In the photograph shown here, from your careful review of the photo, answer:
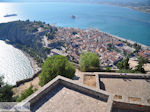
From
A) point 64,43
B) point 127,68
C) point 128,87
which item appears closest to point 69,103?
point 128,87

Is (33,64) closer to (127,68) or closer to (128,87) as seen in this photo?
(127,68)

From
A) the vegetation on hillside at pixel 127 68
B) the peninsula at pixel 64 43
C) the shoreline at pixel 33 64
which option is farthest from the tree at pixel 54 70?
the peninsula at pixel 64 43

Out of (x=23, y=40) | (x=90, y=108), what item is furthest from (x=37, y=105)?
(x=23, y=40)

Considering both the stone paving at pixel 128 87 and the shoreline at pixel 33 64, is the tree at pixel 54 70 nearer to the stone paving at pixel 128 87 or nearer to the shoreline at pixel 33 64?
the stone paving at pixel 128 87

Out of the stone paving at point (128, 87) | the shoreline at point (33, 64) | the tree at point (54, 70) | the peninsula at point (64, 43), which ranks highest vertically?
the tree at point (54, 70)

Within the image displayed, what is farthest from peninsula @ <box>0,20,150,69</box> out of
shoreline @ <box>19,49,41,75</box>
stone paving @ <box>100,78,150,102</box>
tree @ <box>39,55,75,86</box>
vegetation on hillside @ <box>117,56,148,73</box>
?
tree @ <box>39,55,75,86</box>

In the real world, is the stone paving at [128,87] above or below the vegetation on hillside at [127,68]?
above

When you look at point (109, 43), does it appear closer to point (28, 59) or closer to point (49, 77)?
point (28, 59)

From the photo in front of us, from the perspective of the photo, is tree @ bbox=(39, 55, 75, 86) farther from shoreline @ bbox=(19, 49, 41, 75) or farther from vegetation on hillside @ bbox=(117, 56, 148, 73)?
shoreline @ bbox=(19, 49, 41, 75)
